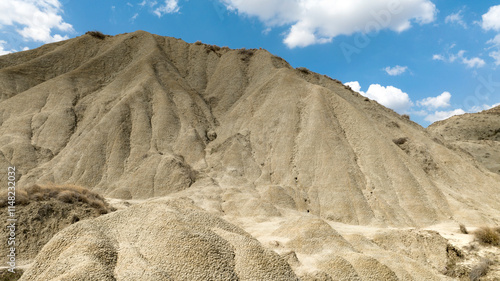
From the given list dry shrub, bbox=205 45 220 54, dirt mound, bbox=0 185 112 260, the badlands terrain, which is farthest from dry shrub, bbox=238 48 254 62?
dirt mound, bbox=0 185 112 260

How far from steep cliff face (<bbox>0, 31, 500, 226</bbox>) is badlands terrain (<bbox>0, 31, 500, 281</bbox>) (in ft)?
0.43

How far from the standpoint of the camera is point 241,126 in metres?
33.7

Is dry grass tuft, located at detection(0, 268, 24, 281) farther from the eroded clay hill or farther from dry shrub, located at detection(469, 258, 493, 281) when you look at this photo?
the eroded clay hill

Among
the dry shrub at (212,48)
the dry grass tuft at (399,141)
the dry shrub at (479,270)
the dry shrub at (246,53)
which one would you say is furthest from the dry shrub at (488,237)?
the dry shrub at (212,48)

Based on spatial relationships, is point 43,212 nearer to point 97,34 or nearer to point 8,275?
point 8,275

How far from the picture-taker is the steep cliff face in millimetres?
23969

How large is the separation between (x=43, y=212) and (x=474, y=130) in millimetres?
64367

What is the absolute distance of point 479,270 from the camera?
12109 mm

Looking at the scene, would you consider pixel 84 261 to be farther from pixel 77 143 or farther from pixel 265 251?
pixel 77 143

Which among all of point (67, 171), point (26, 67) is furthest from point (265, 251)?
point (26, 67)

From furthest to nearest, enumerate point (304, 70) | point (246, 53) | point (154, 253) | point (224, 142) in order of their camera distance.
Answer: point (246, 53) → point (304, 70) → point (224, 142) → point (154, 253)

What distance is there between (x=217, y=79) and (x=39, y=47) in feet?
76.3

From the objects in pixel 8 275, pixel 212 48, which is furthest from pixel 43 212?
pixel 212 48

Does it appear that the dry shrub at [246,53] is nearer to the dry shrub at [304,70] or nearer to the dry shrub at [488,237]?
the dry shrub at [304,70]
